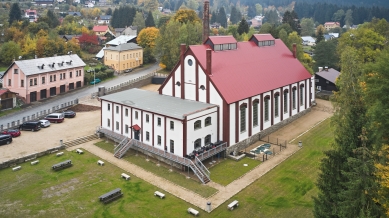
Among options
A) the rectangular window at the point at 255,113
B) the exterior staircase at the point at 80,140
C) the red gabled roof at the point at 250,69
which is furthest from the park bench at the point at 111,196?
the rectangular window at the point at 255,113

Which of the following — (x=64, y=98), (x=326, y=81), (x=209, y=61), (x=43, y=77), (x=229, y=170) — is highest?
(x=209, y=61)

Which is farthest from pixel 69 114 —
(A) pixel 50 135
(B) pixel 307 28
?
(B) pixel 307 28

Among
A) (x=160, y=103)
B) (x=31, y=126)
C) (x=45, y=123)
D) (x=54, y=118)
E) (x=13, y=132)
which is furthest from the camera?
(x=54, y=118)

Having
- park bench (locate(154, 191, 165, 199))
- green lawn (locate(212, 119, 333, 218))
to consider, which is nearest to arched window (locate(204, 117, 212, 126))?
green lawn (locate(212, 119, 333, 218))

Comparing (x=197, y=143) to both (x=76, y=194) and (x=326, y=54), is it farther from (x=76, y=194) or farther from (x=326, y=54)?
(x=326, y=54)

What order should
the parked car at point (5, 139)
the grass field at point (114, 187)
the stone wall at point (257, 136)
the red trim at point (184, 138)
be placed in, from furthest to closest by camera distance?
the parked car at point (5, 139) < the stone wall at point (257, 136) < the red trim at point (184, 138) < the grass field at point (114, 187)

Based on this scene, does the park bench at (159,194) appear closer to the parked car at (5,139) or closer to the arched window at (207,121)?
the arched window at (207,121)

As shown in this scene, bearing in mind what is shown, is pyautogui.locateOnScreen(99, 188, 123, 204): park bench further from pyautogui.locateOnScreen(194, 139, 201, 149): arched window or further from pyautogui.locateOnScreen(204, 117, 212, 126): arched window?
pyautogui.locateOnScreen(204, 117, 212, 126): arched window
